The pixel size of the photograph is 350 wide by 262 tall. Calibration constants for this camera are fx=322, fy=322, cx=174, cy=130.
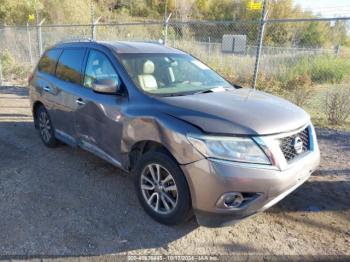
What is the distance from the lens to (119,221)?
3262 mm

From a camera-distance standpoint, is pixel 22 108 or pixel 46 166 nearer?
pixel 46 166

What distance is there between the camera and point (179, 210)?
116 inches

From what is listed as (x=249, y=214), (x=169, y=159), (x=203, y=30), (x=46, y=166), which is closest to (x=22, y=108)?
(x=46, y=166)

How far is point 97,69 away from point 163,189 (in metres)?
1.81

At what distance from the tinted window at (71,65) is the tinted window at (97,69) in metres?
0.20

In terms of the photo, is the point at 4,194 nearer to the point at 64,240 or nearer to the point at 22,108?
the point at 64,240

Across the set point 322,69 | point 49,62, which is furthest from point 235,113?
point 322,69

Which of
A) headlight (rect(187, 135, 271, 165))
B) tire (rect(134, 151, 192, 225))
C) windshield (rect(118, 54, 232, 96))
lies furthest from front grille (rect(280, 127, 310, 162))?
windshield (rect(118, 54, 232, 96))

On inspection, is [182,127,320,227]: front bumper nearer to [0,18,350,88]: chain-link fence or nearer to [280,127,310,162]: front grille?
[280,127,310,162]: front grille

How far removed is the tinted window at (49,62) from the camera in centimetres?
497

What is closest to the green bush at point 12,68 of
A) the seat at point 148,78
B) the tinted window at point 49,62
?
the tinted window at point 49,62

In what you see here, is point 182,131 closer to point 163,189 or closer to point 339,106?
point 163,189

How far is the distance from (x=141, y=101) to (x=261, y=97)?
4.38 ft

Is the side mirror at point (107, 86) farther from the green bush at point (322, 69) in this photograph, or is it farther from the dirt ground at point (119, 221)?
the green bush at point (322, 69)
